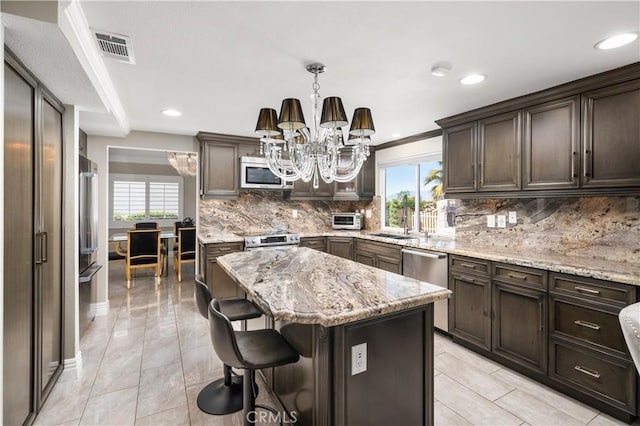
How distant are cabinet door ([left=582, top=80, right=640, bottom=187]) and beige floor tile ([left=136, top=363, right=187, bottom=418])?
135 inches

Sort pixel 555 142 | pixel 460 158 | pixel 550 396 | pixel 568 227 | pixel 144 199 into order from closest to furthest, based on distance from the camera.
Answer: pixel 550 396, pixel 555 142, pixel 568 227, pixel 460 158, pixel 144 199

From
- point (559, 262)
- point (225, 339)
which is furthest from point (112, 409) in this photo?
point (559, 262)

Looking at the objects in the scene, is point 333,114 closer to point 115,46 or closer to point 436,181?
point 115,46

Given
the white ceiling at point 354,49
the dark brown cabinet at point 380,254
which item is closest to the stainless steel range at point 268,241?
the dark brown cabinet at point 380,254

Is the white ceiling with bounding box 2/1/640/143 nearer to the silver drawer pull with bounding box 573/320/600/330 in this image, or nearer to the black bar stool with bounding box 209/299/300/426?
the black bar stool with bounding box 209/299/300/426

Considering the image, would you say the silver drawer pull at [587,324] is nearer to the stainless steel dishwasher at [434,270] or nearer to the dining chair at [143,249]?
the stainless steel dishwasher at [434,270]

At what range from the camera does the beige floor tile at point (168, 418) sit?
6.42 ft

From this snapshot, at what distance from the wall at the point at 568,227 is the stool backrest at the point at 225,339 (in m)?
2.87

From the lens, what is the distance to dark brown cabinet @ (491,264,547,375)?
2379 millimetres

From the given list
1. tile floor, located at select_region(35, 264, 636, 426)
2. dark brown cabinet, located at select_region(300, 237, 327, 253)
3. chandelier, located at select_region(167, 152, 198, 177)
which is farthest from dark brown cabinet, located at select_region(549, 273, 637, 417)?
chandelier, located at select_region(167, 152, 198, 177)

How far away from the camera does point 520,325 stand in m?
2.53

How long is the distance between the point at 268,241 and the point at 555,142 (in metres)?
3.22

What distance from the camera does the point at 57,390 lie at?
229 centimetres

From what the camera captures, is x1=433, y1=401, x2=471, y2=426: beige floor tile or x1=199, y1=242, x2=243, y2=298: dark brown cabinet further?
x1=199, y1=242, x2=243, y2=298: dark brown cabinet
